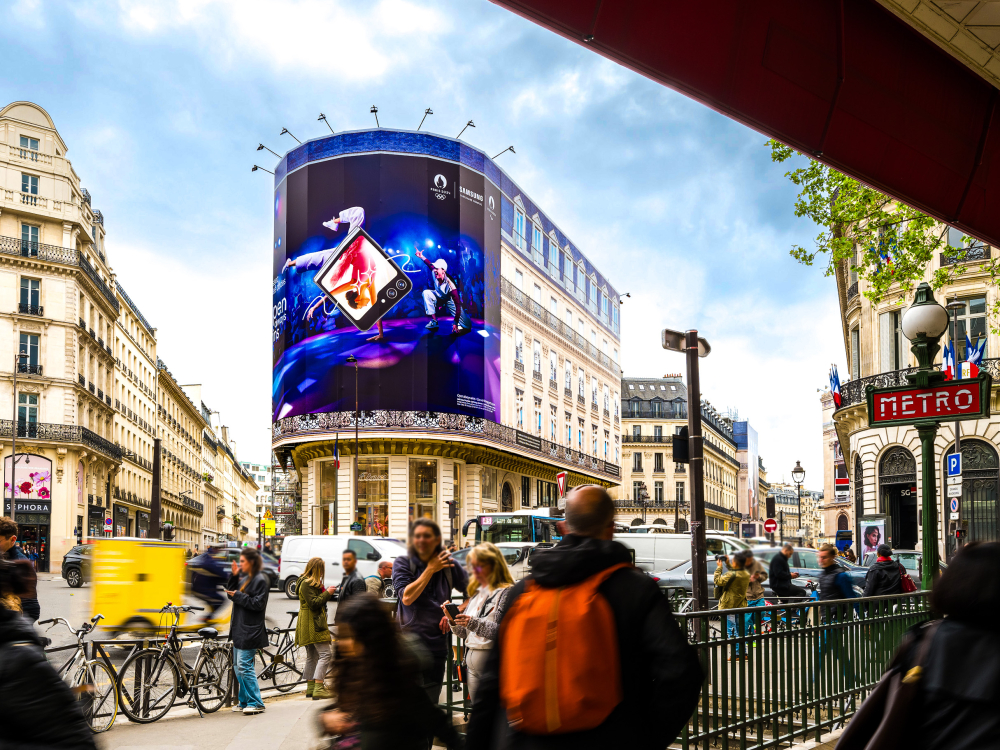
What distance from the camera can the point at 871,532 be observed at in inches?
1203

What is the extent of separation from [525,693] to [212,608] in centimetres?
1506

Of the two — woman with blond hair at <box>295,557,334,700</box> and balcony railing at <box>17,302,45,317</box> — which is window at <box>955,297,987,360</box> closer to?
woman with blond hair at <box>295,557,334,700</box>

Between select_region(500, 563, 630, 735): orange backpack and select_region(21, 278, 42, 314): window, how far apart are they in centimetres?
5308

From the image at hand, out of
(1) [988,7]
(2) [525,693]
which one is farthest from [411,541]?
(1) [988,7]

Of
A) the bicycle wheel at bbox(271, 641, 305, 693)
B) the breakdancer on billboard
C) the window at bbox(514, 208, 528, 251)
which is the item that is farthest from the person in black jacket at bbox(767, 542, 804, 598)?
the window at bbox(514, 208, 528, 251)

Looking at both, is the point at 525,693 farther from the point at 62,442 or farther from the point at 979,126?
the point at 62,442

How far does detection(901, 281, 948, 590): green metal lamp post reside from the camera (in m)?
7.51

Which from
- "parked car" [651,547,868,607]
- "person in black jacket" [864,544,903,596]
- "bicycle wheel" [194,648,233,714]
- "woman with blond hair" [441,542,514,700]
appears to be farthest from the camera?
"parked car" [651,547,868,607]

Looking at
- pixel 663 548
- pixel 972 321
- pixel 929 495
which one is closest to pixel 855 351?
pixel 972 321

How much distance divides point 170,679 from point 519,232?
150 ft

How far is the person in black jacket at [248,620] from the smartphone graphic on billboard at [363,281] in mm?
35221

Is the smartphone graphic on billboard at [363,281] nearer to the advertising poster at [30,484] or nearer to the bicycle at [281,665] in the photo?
the advertising poster at [30,484]

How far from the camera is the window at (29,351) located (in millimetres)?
48969

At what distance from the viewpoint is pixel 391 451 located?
45375mm
